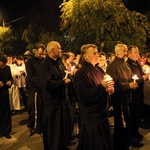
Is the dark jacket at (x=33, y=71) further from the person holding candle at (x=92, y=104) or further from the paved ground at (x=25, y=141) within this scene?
the person holding candle at (x=92, y=104)

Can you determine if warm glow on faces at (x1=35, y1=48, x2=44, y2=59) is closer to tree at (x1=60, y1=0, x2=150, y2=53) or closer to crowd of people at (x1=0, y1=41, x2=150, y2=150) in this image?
crowd of people at (x1=0, y1=41, x2=150, y2=150)

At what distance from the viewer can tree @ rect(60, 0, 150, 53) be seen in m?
13.0

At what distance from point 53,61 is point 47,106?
0.85 metres

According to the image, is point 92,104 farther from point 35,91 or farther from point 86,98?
point 35,91

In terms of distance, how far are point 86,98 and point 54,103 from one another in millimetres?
1377

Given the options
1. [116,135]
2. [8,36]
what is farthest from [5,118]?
[8,36]

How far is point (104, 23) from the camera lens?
13.0 meters

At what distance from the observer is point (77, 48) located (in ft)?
47.9

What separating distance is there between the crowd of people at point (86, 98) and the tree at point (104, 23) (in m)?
5.52

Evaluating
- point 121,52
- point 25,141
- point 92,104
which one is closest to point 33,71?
point 25,141

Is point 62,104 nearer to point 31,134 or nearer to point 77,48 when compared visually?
point 31,134

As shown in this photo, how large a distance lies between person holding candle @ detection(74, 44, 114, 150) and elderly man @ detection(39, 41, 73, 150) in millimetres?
999

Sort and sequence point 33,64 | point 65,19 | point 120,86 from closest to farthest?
1. point 120,86
2. point 33,64
3. point 65,19

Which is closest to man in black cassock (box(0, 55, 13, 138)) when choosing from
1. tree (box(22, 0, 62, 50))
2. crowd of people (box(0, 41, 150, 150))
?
crowd of people (box(0, 41, 150, 150))
